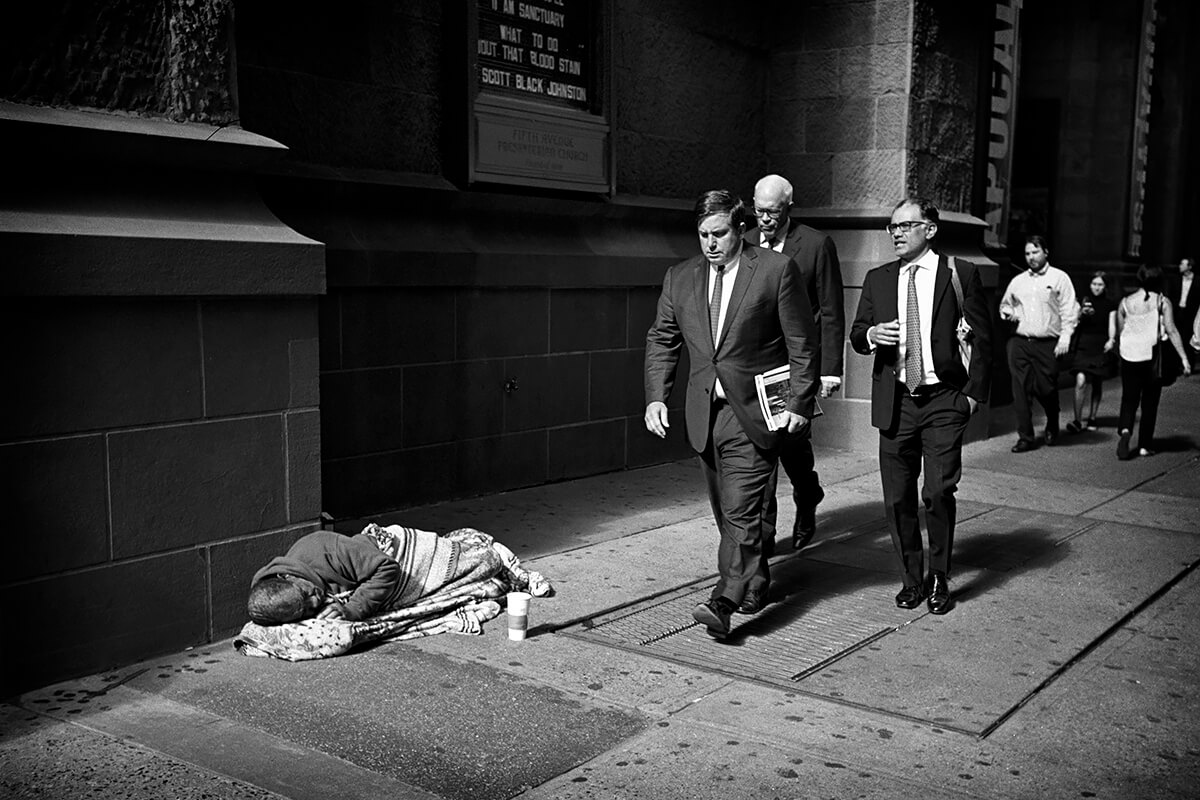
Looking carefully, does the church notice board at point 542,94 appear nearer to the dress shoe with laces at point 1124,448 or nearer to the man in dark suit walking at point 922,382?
the man in dark suit walking at point 922,382

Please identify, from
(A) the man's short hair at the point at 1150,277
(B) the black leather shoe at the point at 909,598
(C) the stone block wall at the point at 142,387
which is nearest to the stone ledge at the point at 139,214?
(C) the stone block wall at the point at 142,387

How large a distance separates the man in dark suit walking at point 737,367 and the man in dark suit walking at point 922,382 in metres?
0.58

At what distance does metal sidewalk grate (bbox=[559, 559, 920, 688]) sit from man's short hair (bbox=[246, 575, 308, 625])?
120 centimetres

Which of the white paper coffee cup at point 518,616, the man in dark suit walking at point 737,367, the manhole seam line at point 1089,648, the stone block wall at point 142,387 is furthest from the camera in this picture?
the man in dark suit walking at point 737,367

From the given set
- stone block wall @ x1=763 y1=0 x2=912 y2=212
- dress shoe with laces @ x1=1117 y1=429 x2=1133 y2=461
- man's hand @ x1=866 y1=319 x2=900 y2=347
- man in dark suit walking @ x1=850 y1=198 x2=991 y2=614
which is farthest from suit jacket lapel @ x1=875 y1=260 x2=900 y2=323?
dress shoe with laces @ x1=1117 y1=429 x2=1133 y2=461

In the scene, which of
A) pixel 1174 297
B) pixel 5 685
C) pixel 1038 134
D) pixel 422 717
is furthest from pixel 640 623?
pixel 1174 297

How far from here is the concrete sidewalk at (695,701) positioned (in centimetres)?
410

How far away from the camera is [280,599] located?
5.23 m

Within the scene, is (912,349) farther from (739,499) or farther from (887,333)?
(739,499)

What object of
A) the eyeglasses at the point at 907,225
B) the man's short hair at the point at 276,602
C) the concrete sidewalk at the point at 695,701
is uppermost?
the eyeglasses at the point at 907,225

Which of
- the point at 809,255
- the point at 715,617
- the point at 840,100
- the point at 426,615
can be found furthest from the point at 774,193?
the point at 840,100

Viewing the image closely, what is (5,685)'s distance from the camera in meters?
4.75

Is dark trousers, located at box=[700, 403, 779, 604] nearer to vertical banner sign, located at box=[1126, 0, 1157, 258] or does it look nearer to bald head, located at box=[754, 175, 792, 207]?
bald head, located at box=[754, 175, 792, 207]

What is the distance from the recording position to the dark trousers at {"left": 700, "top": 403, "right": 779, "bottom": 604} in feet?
18.5
